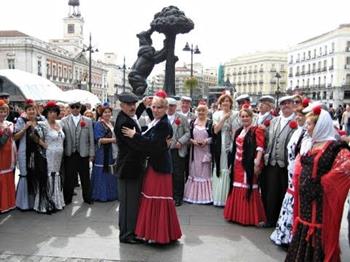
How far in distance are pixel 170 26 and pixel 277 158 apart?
7411 millimetres

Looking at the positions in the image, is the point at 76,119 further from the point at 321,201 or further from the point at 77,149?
the point at 321,201

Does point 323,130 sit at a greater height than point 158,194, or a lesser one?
greater

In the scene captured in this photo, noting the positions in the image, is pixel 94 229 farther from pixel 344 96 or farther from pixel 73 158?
pixel 344 96

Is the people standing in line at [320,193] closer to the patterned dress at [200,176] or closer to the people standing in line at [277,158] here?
the people standing in line at [277,158]

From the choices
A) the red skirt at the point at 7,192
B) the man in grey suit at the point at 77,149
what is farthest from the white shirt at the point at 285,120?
the red skirt at the point at 7,192

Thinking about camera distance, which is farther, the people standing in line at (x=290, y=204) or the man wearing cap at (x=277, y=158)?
the man wearing cap at (x=277, y=158)

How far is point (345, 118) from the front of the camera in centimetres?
1845

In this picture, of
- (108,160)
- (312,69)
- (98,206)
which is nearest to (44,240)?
(98,206)

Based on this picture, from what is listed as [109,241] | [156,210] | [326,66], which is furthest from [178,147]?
[326,66]

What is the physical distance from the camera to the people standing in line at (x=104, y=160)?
7300mm

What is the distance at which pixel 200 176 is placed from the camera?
289 inches

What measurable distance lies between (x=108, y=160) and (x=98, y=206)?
0.86 m

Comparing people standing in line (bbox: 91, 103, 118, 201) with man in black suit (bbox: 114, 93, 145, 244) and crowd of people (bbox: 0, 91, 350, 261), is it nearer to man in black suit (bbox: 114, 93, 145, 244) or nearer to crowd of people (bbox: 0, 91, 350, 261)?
crowd of people (bbox: 0, 91, 350, 261)

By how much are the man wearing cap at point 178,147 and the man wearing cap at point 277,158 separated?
5.60ft
